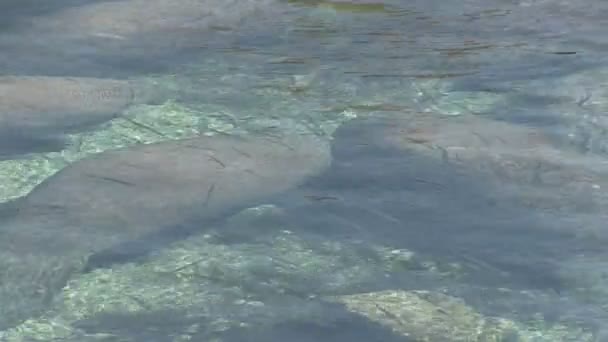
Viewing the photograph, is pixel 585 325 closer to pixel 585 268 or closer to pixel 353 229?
pixel 585 268

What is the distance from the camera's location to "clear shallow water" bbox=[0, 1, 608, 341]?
5.20 metres

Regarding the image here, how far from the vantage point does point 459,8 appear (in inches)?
366

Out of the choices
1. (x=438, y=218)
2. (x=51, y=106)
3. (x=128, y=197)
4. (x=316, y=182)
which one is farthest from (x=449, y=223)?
(x=51, y=106)

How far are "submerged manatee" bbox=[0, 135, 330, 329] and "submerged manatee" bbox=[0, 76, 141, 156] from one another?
55 cm

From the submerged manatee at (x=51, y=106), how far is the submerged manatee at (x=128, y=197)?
55 cm

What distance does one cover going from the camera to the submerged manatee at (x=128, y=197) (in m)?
5.38

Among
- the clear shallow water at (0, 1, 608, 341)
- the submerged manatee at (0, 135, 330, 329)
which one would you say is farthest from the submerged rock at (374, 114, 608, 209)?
the submerged manatee at (0, 135, 330, 329)

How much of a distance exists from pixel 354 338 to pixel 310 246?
2.79 ft

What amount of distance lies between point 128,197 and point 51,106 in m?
1.48

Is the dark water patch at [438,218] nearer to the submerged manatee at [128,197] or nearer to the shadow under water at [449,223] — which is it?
the shadow under water at [449,223]

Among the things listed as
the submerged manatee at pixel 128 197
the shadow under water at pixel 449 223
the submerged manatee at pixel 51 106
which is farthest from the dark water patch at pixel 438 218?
the submerged manatee at pixel 51 106

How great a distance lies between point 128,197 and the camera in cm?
591

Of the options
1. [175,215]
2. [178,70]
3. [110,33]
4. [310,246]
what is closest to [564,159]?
[310,246]

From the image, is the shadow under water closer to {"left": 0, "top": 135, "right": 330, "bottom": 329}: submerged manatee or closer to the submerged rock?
the submerged rock
